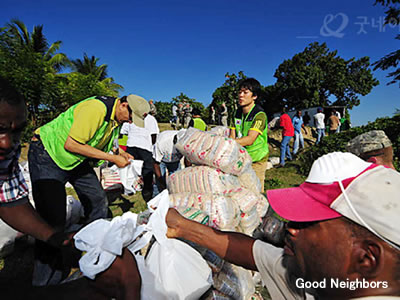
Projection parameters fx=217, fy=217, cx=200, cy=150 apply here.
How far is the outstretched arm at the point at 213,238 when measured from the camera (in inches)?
52.1

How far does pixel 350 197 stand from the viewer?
77 cm

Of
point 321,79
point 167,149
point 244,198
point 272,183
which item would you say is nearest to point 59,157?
point 244,198

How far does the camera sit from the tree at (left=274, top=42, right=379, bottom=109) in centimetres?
2903

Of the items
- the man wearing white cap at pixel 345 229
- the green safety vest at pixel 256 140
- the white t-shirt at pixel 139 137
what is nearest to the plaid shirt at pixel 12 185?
the man wearing white cap at pixel 345 229

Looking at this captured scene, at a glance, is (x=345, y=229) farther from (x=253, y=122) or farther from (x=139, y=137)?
(x=139, y=137)

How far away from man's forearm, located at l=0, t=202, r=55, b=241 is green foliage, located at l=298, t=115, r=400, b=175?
19.4 ft

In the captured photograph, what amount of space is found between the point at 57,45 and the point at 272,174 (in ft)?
72.0

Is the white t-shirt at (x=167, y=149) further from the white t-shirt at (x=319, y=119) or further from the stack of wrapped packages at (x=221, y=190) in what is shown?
the white t-shirt at (x=319, y=119)

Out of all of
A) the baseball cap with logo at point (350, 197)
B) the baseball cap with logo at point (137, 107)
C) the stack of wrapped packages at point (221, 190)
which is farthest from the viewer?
the baseball cap with logo at point (137, 107)

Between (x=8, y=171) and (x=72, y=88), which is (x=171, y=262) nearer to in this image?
(x=8, y=171)

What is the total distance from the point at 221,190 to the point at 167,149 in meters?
1.86

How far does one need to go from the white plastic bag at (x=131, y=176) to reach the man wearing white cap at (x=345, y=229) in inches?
111

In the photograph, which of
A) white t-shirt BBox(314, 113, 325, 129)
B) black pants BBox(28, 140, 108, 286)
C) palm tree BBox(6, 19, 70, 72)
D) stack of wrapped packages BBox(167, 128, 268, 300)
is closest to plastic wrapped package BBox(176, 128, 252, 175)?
stack of wrapped packages BBox(167, 128, 268, 300)

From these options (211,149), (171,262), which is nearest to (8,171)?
(171,262)
